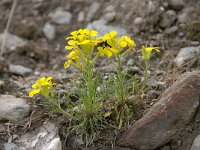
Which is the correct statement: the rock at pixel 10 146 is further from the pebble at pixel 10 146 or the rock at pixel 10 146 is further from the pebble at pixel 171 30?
the pebble at pixel 171 30

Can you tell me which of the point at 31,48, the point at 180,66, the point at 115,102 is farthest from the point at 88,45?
the point at 31,48

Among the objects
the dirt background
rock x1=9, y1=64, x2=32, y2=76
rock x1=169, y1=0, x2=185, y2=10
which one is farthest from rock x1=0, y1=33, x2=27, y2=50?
rock x1=169, y1=0, x2=185, y2=10

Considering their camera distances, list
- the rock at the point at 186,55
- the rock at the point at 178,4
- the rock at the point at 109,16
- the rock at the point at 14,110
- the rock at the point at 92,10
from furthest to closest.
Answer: the rock at the point at 92,10
the rock at the point at 109,16
the rock at the point at 178,4
the rock at the point at 186,55
the rock at the point at 14,110

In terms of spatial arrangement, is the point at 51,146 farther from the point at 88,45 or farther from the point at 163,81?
the point at 163,81

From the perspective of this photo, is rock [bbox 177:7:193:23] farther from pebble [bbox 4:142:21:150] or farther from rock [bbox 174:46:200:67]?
pebble [bbox 4:142:21:150]

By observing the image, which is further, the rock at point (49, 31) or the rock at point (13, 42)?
the rock at point (49, 31)

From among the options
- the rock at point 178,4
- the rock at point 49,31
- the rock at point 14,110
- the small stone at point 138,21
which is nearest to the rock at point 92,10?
the rock at point 49,31

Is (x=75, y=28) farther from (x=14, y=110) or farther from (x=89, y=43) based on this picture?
(x=89, y=43)

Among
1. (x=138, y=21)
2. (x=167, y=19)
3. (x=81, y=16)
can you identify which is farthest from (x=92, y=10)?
(x=167, y=19)
